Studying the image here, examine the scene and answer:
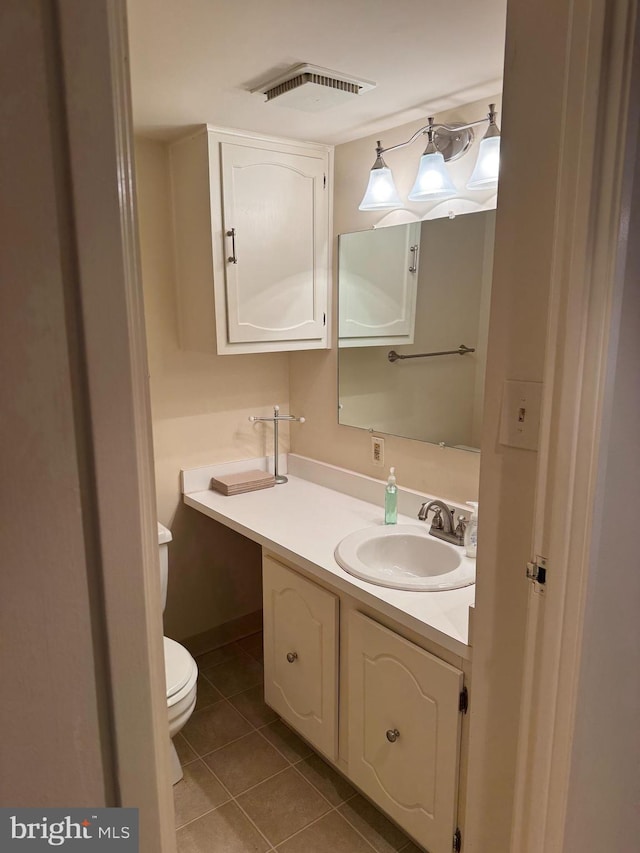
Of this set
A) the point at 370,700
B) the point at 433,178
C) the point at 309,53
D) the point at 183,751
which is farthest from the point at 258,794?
the point at 309,53

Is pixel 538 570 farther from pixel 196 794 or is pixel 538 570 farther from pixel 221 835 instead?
pixel 196 794

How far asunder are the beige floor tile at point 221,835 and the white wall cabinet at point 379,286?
64.2 inches

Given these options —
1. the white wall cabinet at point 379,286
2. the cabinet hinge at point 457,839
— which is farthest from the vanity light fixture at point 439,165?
the cabinet hinge at point 457,839

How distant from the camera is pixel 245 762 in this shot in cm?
201

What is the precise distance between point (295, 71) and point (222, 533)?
5.93 ft

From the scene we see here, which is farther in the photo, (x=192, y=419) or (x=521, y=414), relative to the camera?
(x=192, y=419)

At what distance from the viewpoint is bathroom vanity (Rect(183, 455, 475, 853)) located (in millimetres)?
1440

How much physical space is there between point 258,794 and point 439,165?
6.76 feet

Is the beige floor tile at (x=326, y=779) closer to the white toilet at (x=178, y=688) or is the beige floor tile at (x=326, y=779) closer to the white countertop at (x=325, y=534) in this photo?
the white toilet at (x=178, y=688)

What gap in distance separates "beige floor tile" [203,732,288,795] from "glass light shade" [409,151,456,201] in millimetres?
1951

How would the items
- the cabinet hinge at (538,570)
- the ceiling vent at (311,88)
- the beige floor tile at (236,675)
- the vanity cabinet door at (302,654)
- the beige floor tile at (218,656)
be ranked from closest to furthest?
the cabinet hinge at (538,570)
the ceiling vent at (311,88)
the vanity cabinet door at (302,654)
the beige floor tile at (236,675)
the beige floor tile at (218,656)

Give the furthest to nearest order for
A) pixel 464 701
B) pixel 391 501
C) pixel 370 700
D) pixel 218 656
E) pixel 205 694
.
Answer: pixel 218 656
pixel 205 694
pixel 391 501
pixel 370 700
pixel 464 701

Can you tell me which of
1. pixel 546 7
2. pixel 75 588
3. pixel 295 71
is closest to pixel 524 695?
pixel 75 588

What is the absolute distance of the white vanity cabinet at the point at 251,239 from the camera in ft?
6.72
